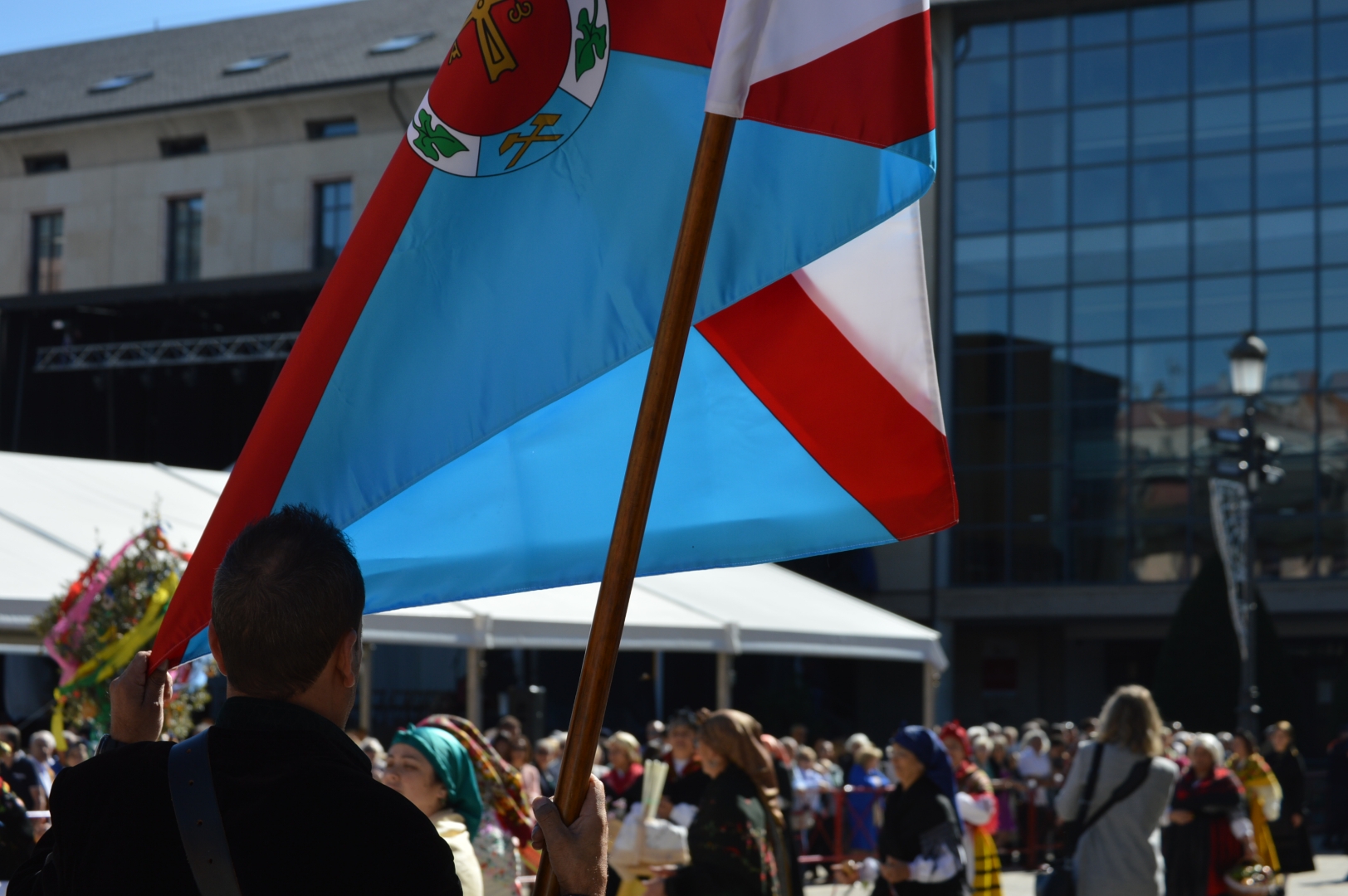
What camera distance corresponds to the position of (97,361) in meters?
33.0

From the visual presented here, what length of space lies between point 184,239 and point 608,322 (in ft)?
118

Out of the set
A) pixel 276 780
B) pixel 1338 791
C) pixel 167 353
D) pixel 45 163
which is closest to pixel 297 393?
pixel 276 780

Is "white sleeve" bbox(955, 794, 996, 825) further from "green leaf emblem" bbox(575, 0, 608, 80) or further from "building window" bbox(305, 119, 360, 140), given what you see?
"building window" bbox(305, 119, 360, 140)

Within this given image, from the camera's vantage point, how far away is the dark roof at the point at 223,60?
36562 mm

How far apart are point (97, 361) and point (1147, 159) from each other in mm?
22100

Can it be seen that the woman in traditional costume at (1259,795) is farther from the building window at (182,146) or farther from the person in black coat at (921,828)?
the building window at (182,146)

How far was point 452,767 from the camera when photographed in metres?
4.64

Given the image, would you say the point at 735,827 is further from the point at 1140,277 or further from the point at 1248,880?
the point at 1140,277

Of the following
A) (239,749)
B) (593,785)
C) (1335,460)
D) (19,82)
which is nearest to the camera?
(239,749)

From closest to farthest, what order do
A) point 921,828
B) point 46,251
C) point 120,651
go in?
point 921,828 < point 120,651 < point 46,251

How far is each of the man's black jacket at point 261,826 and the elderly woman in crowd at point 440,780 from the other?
2594 mm

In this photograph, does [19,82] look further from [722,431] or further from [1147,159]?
[722,431]

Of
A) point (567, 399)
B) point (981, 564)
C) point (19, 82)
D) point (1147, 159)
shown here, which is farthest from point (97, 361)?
point (567, 399)

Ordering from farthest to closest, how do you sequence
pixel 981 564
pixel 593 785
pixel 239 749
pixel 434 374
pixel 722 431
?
pixel 981 564 < pixel 722 431 < pixel 434 374 < pixel 593 785 < pixel 239 749
